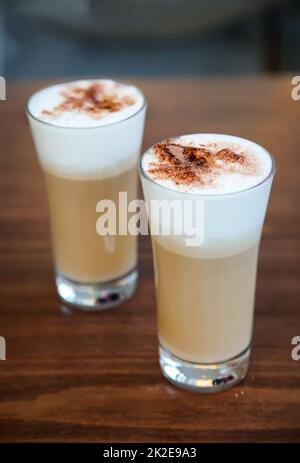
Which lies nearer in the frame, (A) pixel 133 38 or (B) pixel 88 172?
(B) pixel 88 172

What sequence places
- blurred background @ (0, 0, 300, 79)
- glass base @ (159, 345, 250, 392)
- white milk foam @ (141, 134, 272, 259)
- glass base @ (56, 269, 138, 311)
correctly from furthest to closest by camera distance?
blurred background @ (0, 0, 300, 79)
glass base @ (56, 269, 138, 311)
glass base @ (159, 345, 250, 392)
white milk foam @ (141, 134, 272, 259)

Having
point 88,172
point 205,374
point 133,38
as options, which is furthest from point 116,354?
point 133,38

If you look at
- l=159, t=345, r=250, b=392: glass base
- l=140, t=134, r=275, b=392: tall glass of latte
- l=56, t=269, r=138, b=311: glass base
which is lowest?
l=56, t=269, r=138, b=311: glass base

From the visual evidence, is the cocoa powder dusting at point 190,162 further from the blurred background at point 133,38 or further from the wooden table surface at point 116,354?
the blurred background at point 133,38

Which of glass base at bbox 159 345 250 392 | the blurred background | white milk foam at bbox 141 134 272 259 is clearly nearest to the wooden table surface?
glass base at bbox 159 345 250 392

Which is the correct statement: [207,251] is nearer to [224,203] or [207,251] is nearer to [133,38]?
[224,203]

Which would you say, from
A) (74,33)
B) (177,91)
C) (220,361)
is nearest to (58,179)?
(220,361)

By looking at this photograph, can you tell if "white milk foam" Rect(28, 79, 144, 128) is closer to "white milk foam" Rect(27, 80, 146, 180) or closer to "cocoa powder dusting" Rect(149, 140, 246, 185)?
"white milk foam" Rect(27, 80, 146, 180)
